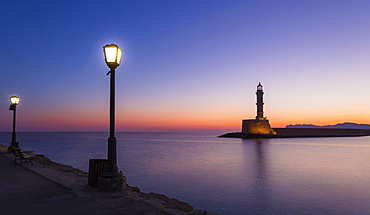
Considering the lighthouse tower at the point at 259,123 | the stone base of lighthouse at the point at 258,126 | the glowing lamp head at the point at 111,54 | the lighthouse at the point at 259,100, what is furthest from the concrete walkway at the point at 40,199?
the stone base of lighthouse at the point at 258,126

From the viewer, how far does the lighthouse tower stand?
288 feet

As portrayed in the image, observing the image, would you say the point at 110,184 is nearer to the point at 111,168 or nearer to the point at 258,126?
the point at 111,168

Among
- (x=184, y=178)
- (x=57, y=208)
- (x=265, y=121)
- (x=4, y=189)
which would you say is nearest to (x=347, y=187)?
(x=184, y=178)

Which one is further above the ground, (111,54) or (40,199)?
(111,54)

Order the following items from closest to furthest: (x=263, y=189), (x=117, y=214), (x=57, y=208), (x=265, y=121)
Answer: (x=117, y=214)
(x=57, y=208)
(x=263, y=189)
(x=265, y=121)

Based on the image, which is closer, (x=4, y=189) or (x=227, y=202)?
(x=4, y=189)

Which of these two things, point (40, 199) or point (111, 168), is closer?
point (40, 199)

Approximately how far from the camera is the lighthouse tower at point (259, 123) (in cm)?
8775

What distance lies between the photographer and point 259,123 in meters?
92.5

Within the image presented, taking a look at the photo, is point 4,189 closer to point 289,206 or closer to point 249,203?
point 249,203

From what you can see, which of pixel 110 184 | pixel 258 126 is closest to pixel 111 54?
pixel 110 184

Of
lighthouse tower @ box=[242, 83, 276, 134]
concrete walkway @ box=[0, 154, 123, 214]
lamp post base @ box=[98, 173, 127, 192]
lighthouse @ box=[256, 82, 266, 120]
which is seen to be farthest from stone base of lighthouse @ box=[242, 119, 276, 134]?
concrete walkway @ box=[0, 154, 123, 214]

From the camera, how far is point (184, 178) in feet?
63.6

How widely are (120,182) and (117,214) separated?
194cm
